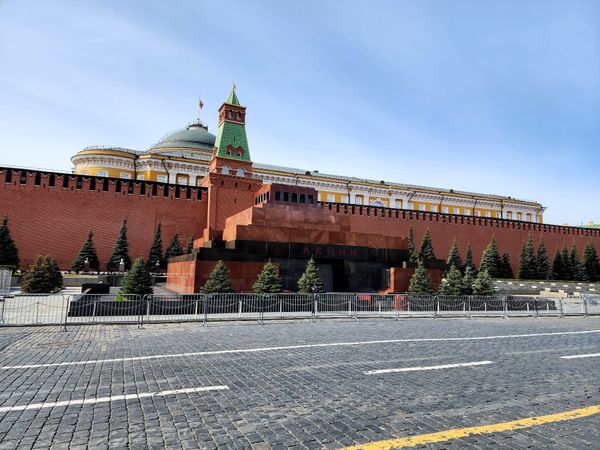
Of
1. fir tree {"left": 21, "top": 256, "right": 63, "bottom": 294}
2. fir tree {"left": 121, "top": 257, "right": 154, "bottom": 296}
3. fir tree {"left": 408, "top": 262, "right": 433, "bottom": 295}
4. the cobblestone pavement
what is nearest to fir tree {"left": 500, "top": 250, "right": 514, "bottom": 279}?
fir tree {"left": 408, "top": 262, "right": 433, "bottom": 295}

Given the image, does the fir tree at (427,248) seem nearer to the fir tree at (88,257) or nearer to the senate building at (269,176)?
the senate building at (269,176)

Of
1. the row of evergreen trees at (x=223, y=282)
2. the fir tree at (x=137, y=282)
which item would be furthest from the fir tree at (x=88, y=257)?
the fir tree at (x=137, y=282)

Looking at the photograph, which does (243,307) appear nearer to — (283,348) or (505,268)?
(283,348)

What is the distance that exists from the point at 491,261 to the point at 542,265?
6.71 meters

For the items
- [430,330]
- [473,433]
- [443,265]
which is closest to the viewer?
[473,433]

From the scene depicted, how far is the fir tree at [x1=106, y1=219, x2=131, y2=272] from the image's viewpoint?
100ft

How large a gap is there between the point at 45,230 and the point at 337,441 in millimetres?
32242

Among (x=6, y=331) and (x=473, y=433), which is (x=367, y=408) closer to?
(x=473, y=433)

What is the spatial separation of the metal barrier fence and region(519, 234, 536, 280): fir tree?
21.7m

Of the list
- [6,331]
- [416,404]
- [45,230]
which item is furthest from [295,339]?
[45,230]

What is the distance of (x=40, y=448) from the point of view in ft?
11.1

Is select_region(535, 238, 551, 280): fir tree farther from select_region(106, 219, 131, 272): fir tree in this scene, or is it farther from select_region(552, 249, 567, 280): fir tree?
select_region(106, 219, 131, 272): fir tree

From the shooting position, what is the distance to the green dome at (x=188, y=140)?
166 ft

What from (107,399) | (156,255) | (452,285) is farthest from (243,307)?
(156,255)
